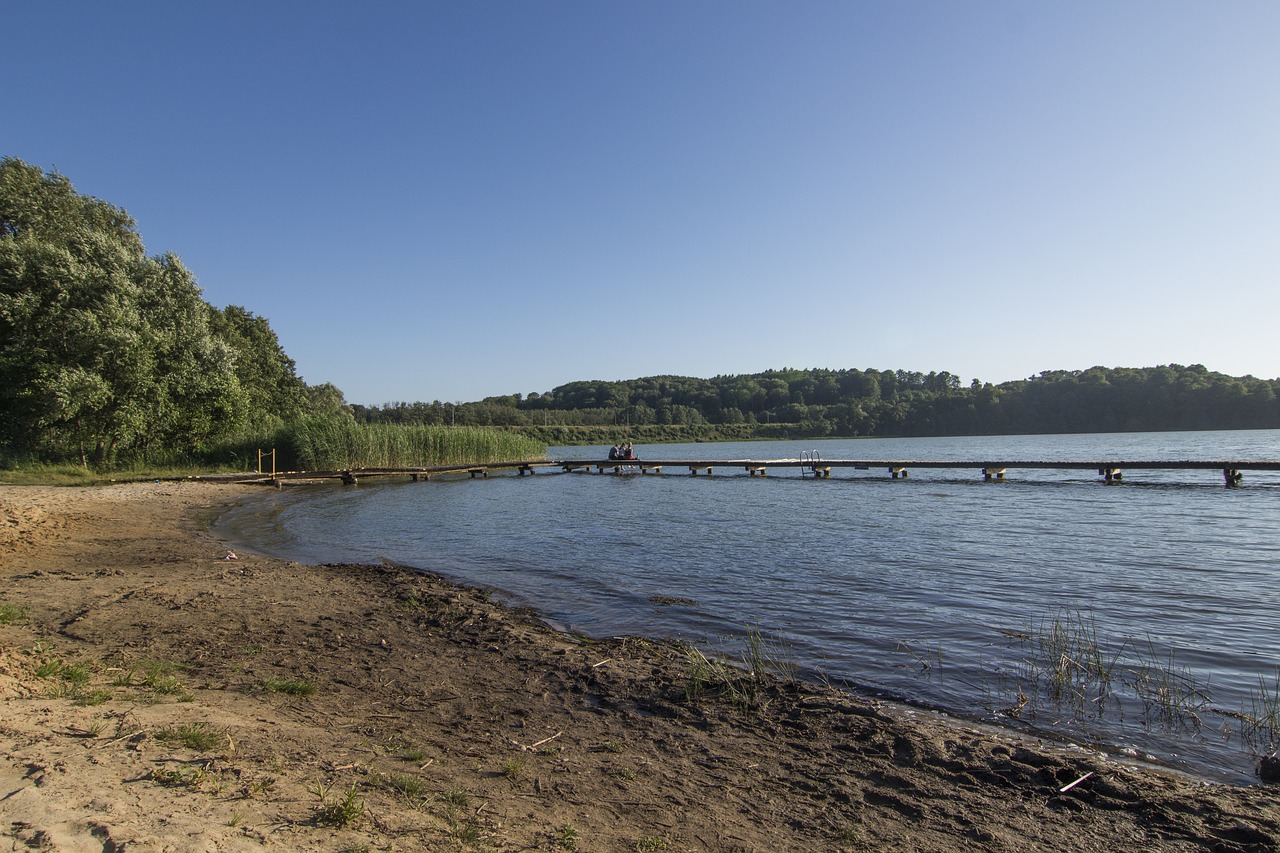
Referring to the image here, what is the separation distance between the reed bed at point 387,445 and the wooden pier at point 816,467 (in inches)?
58.9

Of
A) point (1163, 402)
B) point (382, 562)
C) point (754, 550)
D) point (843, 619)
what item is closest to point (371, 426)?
point (382, 562)

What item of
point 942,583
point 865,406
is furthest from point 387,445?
point 865,406

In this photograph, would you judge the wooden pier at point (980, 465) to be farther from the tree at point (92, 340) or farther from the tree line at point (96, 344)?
the tree at point (92, 340)

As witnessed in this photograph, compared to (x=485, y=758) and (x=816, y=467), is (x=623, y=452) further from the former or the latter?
(x=485, y=758)

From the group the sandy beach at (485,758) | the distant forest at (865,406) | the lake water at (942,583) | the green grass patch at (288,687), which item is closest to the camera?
the sandy beach at (485,758)

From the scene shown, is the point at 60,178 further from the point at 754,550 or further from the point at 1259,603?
the point at 1259,603

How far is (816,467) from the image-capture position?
139 ft

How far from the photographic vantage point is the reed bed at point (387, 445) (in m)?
38.5

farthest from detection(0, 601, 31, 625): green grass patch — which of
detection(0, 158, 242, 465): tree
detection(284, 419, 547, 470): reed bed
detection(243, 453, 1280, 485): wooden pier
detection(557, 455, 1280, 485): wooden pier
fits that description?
detection(557, 455, 1280, 485): wooden pier

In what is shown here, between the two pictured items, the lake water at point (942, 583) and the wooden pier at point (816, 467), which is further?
the wooden pier at point (816, 467)

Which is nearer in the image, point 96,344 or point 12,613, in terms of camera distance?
point 12,613

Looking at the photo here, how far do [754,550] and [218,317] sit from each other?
145ft

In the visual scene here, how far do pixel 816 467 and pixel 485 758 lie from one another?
3924 cm

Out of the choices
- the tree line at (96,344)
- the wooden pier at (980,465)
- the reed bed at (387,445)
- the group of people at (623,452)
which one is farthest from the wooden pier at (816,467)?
the tree line at (96,344)
